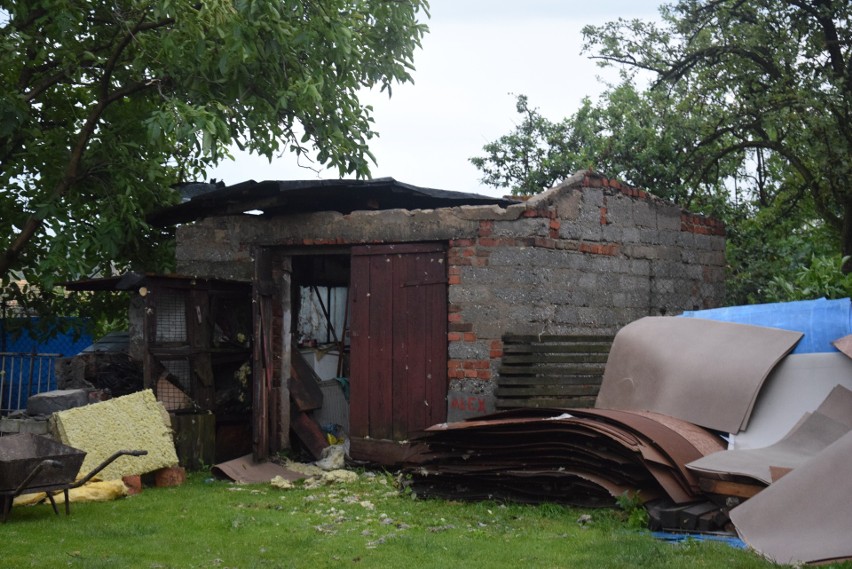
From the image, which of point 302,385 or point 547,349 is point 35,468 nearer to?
point 302,385

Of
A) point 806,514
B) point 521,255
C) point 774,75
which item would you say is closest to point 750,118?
point 774,75

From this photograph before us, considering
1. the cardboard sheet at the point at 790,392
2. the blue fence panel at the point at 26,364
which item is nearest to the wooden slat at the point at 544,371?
the cardboard sheet at the point at 790,392

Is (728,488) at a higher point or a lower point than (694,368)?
lower

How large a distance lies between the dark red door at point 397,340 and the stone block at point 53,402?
8.96 ft

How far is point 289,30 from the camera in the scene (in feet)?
34.0

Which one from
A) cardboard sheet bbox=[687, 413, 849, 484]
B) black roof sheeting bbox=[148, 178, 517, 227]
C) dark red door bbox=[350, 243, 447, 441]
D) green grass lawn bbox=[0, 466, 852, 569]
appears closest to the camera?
green grass lawn bbox=[0, 466, 852, 569]

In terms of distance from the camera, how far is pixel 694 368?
7840 millimetres

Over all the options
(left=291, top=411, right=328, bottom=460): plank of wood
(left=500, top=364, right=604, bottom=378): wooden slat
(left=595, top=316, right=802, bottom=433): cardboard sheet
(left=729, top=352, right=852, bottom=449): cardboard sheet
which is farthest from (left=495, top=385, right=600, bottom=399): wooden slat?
(left=291, top=411, right=328, bottom=460): plank of wood

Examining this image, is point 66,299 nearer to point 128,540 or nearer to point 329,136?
point 329,136

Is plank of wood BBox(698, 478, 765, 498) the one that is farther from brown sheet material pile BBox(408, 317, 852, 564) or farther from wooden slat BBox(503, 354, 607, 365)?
wooden slat BBox(503, 354, 607, 365)

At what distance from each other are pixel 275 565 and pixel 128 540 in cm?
138

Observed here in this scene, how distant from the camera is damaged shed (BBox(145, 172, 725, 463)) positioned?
9.34 metres

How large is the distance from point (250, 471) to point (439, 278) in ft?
8.87

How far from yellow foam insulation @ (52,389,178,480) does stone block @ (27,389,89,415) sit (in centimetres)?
38
